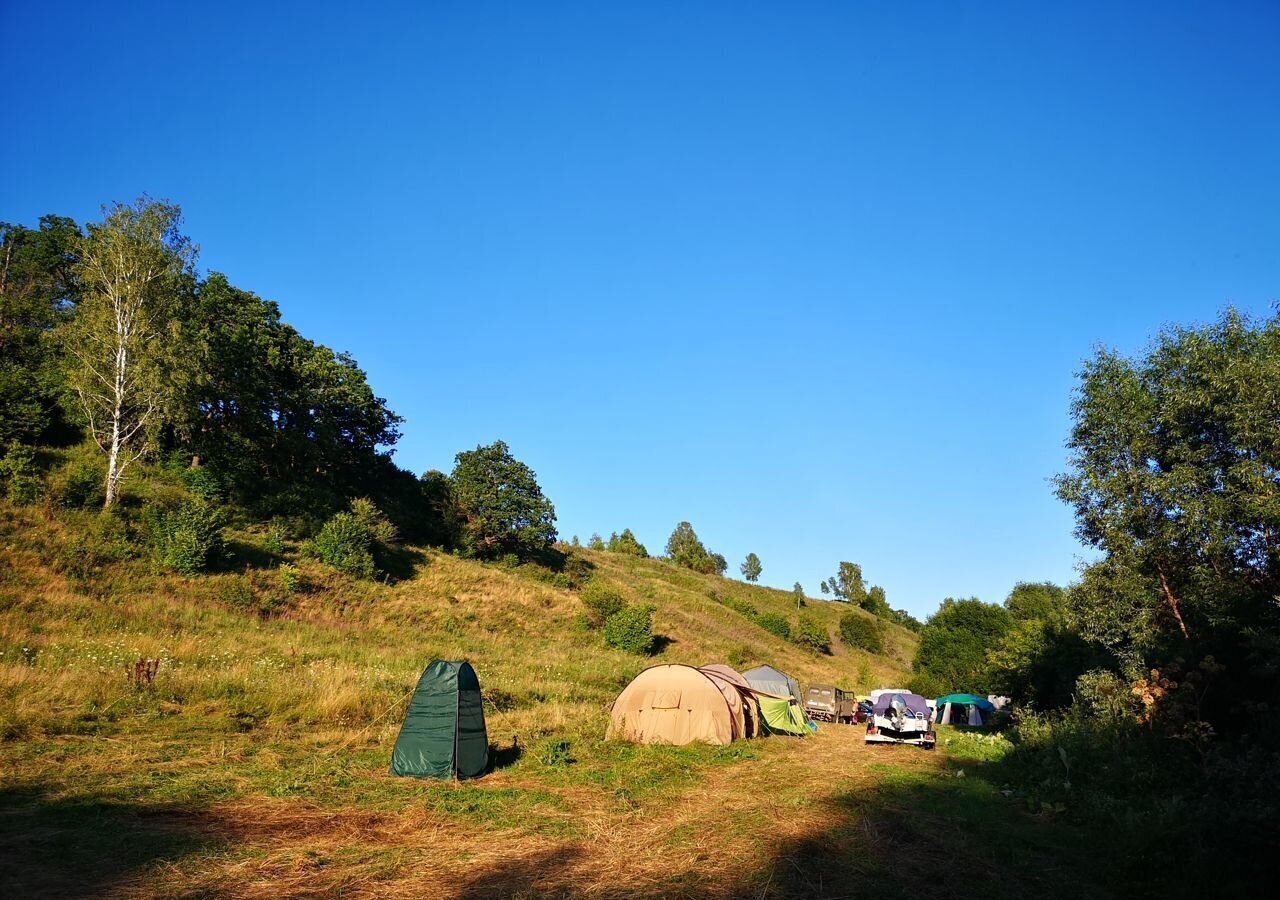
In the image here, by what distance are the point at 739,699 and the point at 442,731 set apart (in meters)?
12.6

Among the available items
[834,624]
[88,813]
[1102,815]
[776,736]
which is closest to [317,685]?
[88,813]

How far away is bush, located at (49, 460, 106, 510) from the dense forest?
0.36 feet

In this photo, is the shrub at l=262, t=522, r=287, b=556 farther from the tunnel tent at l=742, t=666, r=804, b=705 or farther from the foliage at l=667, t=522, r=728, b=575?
the foliage at l=667, t=522, r=728, b=575

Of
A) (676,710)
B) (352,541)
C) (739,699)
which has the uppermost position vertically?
(352,541)

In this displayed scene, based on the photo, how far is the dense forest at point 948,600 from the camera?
1345 cm

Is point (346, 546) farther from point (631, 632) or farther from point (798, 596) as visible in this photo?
point (798, 596)

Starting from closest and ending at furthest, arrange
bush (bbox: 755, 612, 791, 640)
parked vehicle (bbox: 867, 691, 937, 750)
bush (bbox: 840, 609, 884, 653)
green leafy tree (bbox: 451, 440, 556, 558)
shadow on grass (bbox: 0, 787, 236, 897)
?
1. shadow on grass (bbox: 0, 787, 236, 897)
2. parked vehicle (bbox: 867, 691, 937, 750)
3. green leafy tree (bbox: 451, 440, 556, 558)
4. bush (bbox: 755, 612, 791, 640)
5. bush (bbox: 840, 609, 884, 653)

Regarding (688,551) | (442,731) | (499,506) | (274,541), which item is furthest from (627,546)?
(442,731)

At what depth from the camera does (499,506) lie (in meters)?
51.2

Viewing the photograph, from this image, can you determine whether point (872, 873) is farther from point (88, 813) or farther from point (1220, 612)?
point (1220, 612)

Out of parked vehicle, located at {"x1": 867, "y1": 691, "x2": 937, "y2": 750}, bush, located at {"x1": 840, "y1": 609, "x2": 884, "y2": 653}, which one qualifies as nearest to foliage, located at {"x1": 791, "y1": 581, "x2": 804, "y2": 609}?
bush, located at {"x1": 840, "y1": 609, "x2": 884, "y2": 653}

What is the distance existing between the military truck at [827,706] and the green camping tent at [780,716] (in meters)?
8.38

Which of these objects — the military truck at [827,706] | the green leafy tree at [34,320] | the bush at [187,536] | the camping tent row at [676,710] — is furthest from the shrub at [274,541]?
the military truck at [827,706]

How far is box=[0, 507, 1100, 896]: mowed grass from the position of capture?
8.02 meters
